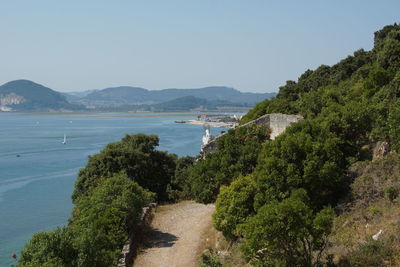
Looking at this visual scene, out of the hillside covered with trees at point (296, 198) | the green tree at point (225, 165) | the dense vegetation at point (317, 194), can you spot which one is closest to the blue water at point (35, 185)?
the hillside covered with trees at point (296, 198)

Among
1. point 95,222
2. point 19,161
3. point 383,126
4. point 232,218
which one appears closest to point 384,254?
point 232,218

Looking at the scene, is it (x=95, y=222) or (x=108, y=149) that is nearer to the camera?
(x=95, y=222)

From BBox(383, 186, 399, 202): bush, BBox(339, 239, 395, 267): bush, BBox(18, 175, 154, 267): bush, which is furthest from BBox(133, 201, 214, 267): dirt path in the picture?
BBox(383, 186, 399, 202): bush

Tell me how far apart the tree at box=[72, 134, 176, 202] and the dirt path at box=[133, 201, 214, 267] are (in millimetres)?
4781

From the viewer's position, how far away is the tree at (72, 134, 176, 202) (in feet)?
80.2

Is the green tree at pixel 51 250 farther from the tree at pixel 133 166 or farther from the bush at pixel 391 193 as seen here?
the tree at pixel 133 166

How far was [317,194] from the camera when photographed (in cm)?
1402

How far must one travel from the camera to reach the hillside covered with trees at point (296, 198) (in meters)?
9.29

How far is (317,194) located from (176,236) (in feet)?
17.7

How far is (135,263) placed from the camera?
45.5 feet

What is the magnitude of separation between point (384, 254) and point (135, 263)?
772cm

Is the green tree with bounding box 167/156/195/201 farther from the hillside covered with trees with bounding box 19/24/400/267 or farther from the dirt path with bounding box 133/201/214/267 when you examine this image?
the dirt path with bounding box 133/201/214/267

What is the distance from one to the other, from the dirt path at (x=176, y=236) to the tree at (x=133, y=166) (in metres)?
4.78

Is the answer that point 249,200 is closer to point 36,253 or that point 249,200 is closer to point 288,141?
point 288,141
